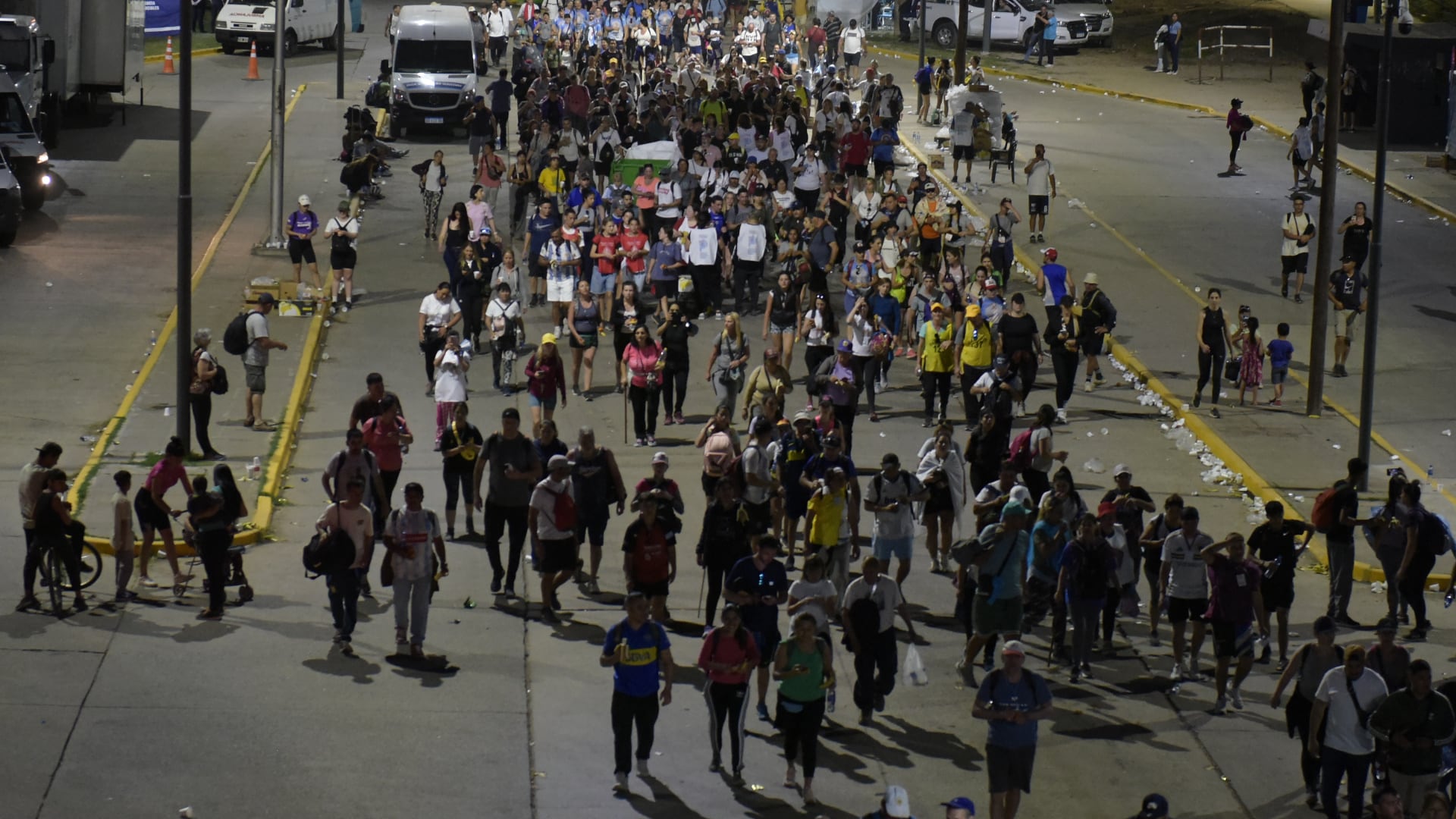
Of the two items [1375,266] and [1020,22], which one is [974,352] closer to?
[1375,266]

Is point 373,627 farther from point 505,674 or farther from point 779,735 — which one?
point 779,735

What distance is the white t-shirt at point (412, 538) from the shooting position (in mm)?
14797

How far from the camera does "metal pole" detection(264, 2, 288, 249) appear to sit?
30.5 meters

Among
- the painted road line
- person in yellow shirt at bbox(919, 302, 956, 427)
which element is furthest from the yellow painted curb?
person in yellow shirt at bbox(919, 302, 956, 427)

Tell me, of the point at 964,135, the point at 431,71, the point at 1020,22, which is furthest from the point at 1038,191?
the point at 1020,22

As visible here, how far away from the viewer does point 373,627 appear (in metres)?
15.9

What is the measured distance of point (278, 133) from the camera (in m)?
30.7

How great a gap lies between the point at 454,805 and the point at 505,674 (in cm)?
239

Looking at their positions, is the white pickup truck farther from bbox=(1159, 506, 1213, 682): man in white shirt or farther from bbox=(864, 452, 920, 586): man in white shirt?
bbox=(1159, 506, 1213, 682): man in white shirt

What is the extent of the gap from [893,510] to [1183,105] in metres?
32.9

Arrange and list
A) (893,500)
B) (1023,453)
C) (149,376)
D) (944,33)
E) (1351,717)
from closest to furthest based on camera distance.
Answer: (1351,717) → (893,500) → (1023,453) → (149,376) → (944,33)

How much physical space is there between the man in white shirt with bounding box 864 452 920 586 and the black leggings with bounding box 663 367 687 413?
6179 millimetres

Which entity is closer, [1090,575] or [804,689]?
[804,689]

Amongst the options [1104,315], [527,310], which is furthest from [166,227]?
[1104,315]
